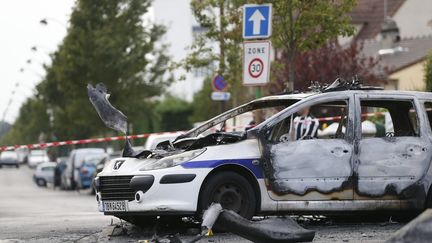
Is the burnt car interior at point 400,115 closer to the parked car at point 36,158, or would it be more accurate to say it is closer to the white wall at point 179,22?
the parked car at point 36,158

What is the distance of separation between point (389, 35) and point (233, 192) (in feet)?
138

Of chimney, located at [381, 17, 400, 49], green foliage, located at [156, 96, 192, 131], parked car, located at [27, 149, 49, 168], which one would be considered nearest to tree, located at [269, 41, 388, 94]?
chimney, located at [381, 17, 400, 49]

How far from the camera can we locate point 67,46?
44.5 metres

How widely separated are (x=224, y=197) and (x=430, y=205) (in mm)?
2394

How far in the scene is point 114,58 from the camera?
137ft

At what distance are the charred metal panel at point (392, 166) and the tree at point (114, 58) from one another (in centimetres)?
3187

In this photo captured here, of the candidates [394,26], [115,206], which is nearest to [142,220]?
[115,206]

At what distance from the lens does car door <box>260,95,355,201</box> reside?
9.56 m

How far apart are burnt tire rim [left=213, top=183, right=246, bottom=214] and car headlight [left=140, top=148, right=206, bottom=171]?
431 millimetres

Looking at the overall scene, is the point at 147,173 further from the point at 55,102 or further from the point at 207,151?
the point at 55,102

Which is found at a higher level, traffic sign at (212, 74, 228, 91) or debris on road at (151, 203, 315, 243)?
traffic sign at (212, 74, 228, 91)

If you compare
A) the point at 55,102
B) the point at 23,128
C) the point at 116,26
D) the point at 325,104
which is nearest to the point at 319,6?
the point at 325,104

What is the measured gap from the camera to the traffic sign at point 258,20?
14562 mm

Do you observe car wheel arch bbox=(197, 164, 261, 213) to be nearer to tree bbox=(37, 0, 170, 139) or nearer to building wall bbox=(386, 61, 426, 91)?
tree bbox=(37, 0, 170, 139)
